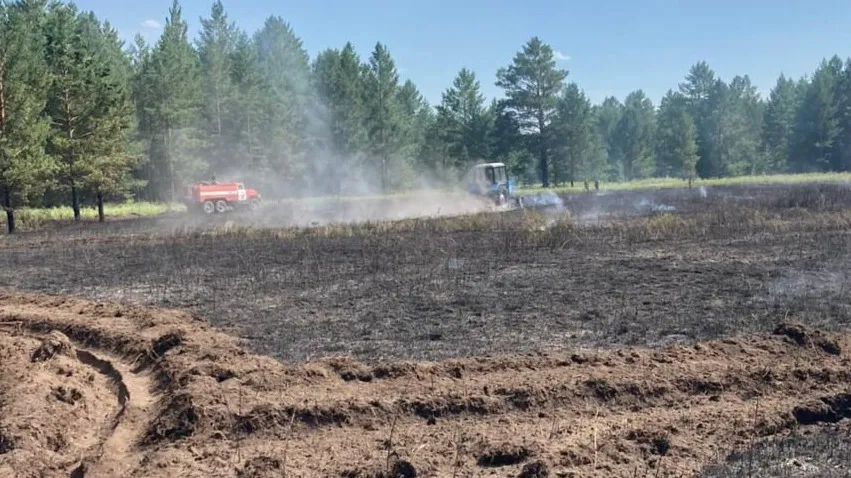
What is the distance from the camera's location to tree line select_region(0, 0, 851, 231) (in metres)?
33.4

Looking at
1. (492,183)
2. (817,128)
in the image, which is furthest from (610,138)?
(492,183)

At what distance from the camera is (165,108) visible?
48000mm

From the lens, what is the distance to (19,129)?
29141 millimetres

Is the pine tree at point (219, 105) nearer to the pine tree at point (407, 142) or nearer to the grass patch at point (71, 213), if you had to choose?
the grass patch at point (71, 213)

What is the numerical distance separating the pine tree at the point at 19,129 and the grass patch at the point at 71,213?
2.20 meters

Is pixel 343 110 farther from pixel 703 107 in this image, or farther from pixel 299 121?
pixel 703 107

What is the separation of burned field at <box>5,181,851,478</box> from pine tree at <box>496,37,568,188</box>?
56.4m

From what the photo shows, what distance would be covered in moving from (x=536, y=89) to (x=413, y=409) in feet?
222

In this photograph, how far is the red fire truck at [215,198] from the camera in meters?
38.6

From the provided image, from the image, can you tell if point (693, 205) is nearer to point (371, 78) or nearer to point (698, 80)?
point (371, 78)

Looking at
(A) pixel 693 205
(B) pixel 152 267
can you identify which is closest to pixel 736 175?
(A) pixel 693 205

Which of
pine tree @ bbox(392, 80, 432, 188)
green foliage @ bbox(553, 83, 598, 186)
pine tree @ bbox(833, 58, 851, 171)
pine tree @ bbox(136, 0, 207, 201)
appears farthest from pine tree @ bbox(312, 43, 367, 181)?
pine tree @ bbox(833, 58, 851, 171)

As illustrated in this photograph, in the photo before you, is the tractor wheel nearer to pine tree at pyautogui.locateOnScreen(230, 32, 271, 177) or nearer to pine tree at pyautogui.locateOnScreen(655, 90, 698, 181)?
pine tree at pyautogui.locateOnScreen(230, 32, 271, 177)

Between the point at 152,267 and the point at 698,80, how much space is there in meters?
82.7
